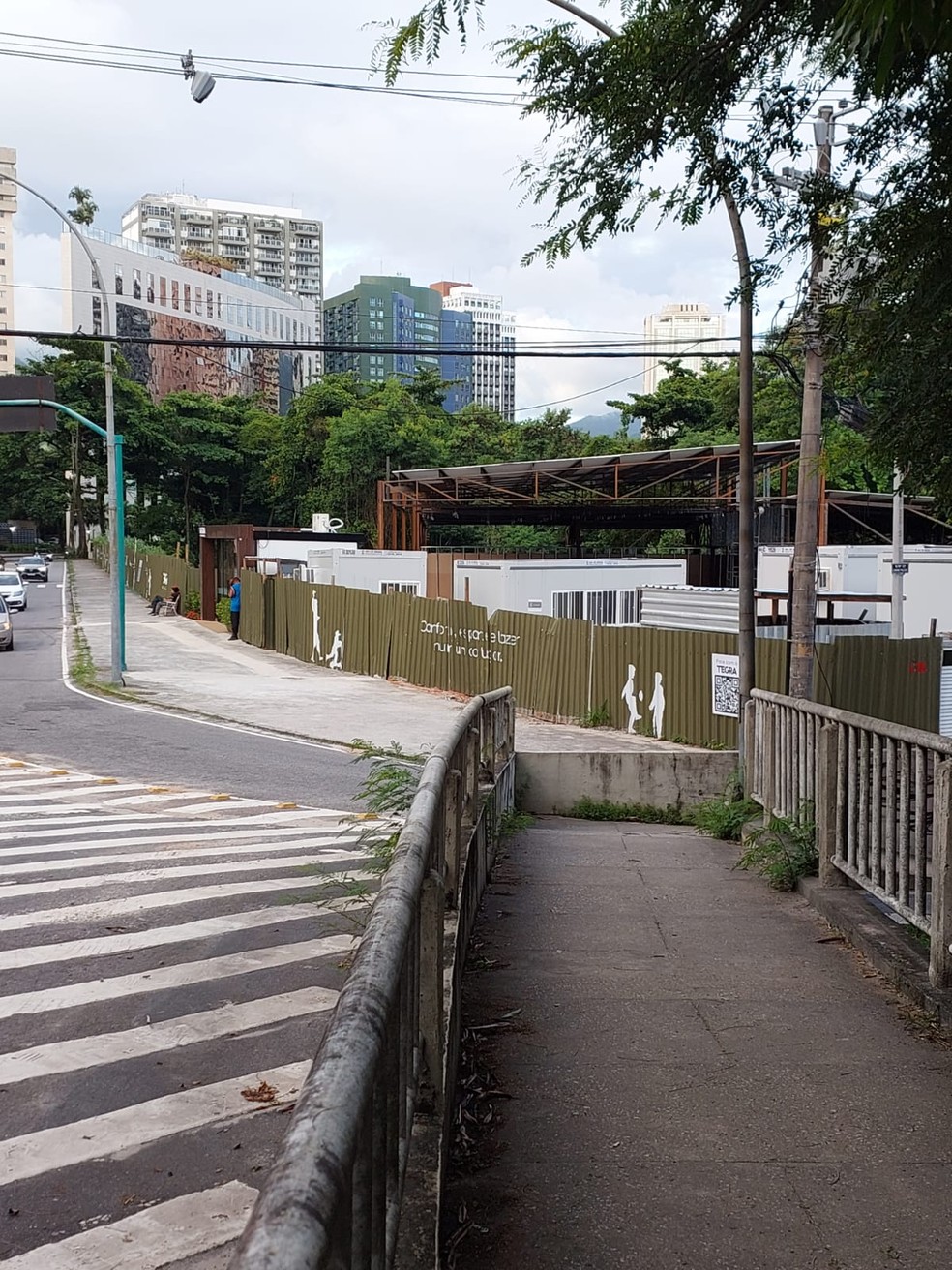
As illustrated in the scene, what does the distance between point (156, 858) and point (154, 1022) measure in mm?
3781

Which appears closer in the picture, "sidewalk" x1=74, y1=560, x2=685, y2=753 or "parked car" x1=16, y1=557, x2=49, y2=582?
"sidewalk" x1=74, y1=560, x2=685, y2=753

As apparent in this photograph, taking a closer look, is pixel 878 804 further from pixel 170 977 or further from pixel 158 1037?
pixel 170 977

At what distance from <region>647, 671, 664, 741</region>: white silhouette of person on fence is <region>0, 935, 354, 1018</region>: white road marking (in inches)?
572

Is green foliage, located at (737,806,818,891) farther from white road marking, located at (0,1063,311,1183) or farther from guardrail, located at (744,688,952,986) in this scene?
white road marking, located at (0,1063,311,1183)

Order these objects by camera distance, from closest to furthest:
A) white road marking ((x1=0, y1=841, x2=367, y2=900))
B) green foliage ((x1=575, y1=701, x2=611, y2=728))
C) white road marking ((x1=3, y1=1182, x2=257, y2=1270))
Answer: white road marking ((x1=3, y1=1182, x2=257, y2=1270)), white road marking ((x1=0, y1=841, x2=367, y2=900)), green foliage ((x1=575, y1=701, x2=611, y2=728))

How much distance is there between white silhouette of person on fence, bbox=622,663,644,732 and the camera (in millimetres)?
21516

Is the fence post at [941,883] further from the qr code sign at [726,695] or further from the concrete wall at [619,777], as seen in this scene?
the qr code sign at [726,695]

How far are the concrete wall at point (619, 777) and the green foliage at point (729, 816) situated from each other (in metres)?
1.50

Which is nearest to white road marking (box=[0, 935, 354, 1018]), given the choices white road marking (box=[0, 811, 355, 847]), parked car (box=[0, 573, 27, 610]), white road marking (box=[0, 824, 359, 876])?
white road marking (box=[0, 824, 359, 876])

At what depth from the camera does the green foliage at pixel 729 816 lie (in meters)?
10.1

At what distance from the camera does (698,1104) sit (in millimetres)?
4102

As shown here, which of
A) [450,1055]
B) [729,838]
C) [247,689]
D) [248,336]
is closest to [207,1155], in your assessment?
[450,1055]

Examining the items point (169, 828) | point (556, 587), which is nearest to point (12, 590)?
point (556, 587)

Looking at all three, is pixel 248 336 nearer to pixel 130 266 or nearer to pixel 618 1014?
pixel 130 266
